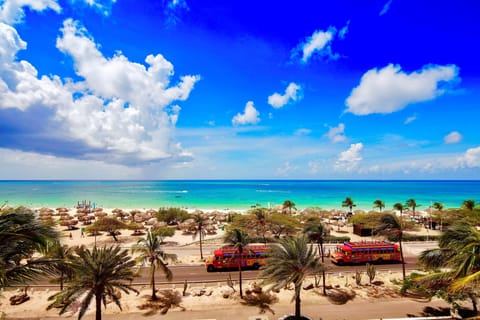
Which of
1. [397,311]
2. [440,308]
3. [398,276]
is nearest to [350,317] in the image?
[397,311]

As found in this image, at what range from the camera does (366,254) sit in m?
32.2

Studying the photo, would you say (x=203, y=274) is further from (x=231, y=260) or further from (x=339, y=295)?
(x=339, y=295)

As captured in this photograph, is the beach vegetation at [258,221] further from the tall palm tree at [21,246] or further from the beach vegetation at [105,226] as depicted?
the tall palm tree at [21,246]

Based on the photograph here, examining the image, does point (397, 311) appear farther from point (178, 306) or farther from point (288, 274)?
point (178, 306)

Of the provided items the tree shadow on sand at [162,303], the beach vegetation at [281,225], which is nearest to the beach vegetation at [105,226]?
the tree shadow on sand at [162,303]

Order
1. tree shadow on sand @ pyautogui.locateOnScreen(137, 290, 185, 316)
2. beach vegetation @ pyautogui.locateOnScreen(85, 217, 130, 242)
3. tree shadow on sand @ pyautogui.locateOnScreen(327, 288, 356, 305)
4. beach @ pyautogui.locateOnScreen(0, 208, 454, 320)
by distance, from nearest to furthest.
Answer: beach @ pyautogui.locateOnScreen(0, 208, 454, 320)
tree shadow on sand @ pyautogui.locateOnScreen(137, 290, 185, 316)
tree shadow on sand @ pyautogui.locateOnScreen(327, 288, 356, 305)
beach vegetation @ pyautogui.locateOnScreen(85, 217, 130, 242)

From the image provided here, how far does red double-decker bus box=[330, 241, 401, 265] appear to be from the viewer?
105ft

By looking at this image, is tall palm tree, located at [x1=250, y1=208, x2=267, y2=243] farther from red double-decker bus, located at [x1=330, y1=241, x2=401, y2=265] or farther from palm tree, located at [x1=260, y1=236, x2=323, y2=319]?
palm tree, located at [x1=260, y1=236, x2=323, y2=319]

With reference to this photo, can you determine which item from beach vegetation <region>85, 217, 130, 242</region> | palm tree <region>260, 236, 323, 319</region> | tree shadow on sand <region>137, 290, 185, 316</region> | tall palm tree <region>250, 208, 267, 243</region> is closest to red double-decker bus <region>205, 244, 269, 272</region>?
tree shadow on sand <region>137, 290, 185, 316</region>

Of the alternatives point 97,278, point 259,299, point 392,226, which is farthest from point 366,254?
point 97,278

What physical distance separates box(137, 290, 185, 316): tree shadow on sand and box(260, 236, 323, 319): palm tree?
9168mm

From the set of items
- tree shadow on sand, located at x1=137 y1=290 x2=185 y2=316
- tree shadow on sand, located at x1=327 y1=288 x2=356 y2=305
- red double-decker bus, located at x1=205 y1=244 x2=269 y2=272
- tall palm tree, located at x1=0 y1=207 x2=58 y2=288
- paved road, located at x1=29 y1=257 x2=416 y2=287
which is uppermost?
tall palm tree, located at x1=0 y1=207 x2=58 y2=288

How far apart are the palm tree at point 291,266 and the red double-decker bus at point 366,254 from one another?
16.3 metres

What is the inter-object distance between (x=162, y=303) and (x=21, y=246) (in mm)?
17085
